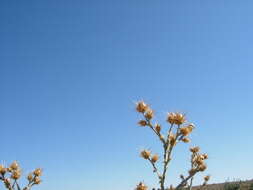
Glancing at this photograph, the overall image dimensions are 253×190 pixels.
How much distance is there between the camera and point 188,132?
303 inches

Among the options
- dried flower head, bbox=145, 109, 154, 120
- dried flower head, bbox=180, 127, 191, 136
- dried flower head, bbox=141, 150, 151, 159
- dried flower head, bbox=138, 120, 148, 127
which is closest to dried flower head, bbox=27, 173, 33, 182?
dried flower head, bbox=141, 150, 151, 159

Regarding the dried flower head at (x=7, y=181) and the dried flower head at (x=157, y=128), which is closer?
the dried flower head at (x=157, y=128)

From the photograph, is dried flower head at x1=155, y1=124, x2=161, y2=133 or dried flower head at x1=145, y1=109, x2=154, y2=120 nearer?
dried flower head at x1=155, y1=124, x2=161, y2=133

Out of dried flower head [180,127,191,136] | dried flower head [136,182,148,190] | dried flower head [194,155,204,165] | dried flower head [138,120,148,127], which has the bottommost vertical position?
dried flower head [136,182,148,190]

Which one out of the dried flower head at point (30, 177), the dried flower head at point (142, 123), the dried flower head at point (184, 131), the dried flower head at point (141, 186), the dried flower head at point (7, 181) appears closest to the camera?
the dried flower head at point (141, 186)

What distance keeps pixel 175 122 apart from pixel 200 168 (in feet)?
3.82

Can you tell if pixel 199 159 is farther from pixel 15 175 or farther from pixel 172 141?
pixel 15 175

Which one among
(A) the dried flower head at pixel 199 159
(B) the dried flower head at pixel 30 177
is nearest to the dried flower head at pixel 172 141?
(A) the dried flower head at pixel 199 159

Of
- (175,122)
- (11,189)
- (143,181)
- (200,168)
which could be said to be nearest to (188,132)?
(175,122)

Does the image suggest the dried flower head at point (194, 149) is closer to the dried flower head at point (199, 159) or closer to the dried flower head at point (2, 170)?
the dried flower head at point (199, 159)

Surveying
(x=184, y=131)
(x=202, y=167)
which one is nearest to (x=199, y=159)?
(x=202, y=167)

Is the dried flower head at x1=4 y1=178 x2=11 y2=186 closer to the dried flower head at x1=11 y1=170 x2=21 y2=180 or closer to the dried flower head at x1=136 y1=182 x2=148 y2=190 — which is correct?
the dried flower head at x1=11 y1=170 x2=21 y2=180

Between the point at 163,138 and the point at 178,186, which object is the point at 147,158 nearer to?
the point at 163,138

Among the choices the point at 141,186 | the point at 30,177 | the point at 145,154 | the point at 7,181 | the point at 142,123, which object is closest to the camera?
the point at 141,186
